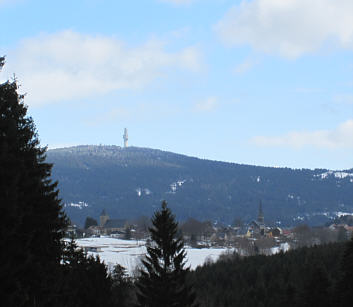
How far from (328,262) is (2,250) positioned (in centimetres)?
9459

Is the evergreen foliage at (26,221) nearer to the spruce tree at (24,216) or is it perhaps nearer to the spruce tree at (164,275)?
the spruce tree at (24,216)

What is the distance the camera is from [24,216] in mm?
16281

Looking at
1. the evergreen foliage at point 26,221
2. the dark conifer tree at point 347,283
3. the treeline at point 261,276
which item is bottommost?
the treeline at point 261,276

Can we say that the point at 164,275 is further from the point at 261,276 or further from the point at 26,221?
the point at 261,276

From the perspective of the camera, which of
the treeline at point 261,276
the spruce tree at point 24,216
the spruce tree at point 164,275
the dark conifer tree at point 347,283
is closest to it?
the spruce tree at point 24,216

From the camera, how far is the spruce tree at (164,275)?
30.0 meters

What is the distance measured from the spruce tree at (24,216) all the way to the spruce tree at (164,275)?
1193 centimetres

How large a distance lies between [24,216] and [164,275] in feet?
50.5

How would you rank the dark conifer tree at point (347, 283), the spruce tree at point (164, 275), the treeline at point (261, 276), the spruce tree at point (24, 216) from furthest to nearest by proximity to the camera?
the treeline at point (261, 276) < the dark conifer tree at point (347, 283) < the spruce tree at point (164, 275) < the spruce tree at point (24, 216)

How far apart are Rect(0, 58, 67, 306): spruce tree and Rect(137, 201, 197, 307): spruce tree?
11.9 metres

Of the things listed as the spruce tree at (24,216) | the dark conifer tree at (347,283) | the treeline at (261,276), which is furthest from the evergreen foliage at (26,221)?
the treeline at (261,276)

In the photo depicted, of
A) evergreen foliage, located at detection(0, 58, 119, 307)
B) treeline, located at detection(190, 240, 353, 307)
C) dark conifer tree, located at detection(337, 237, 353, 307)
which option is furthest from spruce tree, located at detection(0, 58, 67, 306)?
treeline, located at detection(190, 240, 353, 307)

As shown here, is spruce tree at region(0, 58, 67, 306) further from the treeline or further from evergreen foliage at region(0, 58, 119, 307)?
the treeline

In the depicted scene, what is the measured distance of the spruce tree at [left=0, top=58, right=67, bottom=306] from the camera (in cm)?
1472
